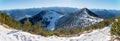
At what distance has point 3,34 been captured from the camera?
77438 mm

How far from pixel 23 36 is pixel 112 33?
70.9ft

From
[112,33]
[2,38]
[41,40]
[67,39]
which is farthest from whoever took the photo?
[67,39]

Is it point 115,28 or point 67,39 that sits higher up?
point 115,28

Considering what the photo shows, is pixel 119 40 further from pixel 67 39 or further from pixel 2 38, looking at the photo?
pixel 2 38

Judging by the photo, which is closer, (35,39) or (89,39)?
(35,39)

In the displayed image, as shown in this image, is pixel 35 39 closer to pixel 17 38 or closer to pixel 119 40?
pixel 17 38

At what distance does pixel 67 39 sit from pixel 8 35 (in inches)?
787

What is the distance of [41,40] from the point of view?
8531cm

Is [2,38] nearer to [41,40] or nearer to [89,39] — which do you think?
[41,40]

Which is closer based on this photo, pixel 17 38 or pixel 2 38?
pixel 2 38

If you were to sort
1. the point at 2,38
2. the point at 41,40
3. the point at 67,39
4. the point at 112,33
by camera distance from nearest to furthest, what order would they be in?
the point at 2,38 → the point at 112,33 → the point at 41,40 → the point at 67,39

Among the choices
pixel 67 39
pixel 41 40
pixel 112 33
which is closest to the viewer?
pixel 112 33

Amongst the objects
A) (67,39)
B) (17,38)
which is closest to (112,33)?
(67,39)

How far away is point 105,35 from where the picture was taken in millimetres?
90625
